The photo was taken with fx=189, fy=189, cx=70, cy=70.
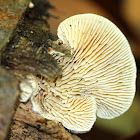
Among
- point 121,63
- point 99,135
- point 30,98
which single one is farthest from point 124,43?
point 99,135

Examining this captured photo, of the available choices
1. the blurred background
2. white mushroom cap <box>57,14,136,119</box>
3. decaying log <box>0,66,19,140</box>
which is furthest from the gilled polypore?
the blurred background

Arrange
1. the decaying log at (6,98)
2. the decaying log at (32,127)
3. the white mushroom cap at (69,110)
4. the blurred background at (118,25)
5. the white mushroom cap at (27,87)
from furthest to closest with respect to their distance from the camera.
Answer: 1. the blurred background at (118,25)
2. the white mushroom cap at (69,110)
3. the decaying log at (32,127)
4. the white mushroom cap at (27,87)
5. the decaying log at (6,98)

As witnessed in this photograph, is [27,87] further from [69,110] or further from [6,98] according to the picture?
[69,110]

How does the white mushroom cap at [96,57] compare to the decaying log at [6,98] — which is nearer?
the decaying log at [6,98]

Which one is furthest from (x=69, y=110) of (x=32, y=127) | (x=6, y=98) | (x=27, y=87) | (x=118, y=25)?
(x=118, y=25)

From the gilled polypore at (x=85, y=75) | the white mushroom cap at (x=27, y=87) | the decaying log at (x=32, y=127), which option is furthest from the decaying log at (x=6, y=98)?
the decaying log at (x=32, y=127)

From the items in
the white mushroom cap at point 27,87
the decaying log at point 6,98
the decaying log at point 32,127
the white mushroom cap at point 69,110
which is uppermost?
the decaying log at point 6,98

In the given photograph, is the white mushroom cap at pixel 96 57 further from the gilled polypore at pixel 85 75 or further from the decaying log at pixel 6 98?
the decaying log at pixel 6 98
